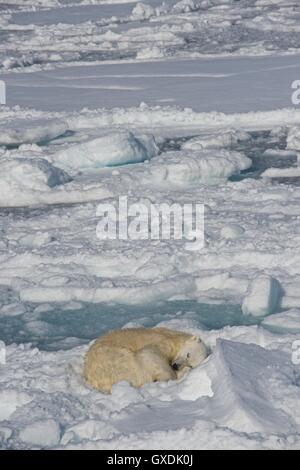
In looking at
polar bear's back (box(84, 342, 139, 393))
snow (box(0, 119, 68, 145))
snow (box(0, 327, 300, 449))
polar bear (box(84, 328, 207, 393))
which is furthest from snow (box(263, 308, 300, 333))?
snow (box(0, 119, 68, 145))

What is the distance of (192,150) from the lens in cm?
989

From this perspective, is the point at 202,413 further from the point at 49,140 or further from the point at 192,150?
the point at 49,140

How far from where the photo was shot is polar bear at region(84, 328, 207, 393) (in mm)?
4734

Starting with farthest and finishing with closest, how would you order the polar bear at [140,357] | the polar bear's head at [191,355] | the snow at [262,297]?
1. the snow at [262,297]
2. the polar bear's head at [191,355]
3. the polar bear at [140,357]

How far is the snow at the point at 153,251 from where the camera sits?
14.1 feet

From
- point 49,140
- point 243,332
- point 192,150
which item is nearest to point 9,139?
point 49,140

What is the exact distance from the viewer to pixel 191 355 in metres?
4.94

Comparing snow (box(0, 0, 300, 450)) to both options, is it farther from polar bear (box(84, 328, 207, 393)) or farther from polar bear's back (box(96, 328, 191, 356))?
polar bear's back (box(96, 328, 191, 356))
